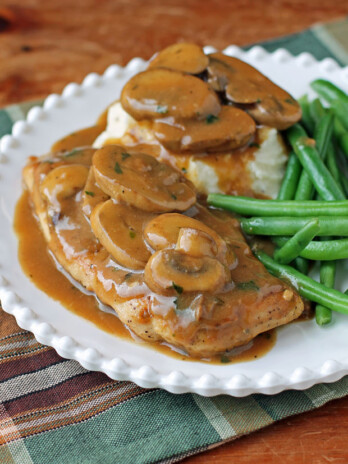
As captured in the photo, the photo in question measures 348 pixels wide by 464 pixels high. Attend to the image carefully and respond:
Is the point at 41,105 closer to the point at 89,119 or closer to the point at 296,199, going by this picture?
the point at 89,119

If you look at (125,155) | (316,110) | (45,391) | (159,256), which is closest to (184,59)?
(125,155)

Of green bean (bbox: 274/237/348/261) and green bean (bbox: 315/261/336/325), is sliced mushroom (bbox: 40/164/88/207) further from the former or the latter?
green bean (bbox: 315/261/336/325)

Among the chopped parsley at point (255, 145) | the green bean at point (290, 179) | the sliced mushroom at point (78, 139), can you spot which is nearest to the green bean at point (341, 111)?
the green bean at point (290, 179)

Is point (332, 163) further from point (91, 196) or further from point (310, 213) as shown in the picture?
point (91, 196)

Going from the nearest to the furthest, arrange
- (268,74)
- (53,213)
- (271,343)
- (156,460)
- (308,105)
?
(156,460)
(271,343)
(53,213)
(308,105)
(268,74)

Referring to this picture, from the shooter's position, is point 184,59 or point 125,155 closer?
point 125,155

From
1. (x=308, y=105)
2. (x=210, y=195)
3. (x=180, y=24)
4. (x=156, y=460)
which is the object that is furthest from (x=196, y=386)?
(x=180, y=24)

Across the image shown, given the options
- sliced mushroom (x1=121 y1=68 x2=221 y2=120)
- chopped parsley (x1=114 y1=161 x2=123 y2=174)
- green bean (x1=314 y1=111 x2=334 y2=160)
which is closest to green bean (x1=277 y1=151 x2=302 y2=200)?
green bean (x1=314 y1=111 x2=334 y2=160)

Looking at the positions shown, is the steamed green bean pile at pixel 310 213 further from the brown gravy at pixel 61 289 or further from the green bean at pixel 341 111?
the brown gravy at pixel 61 289
